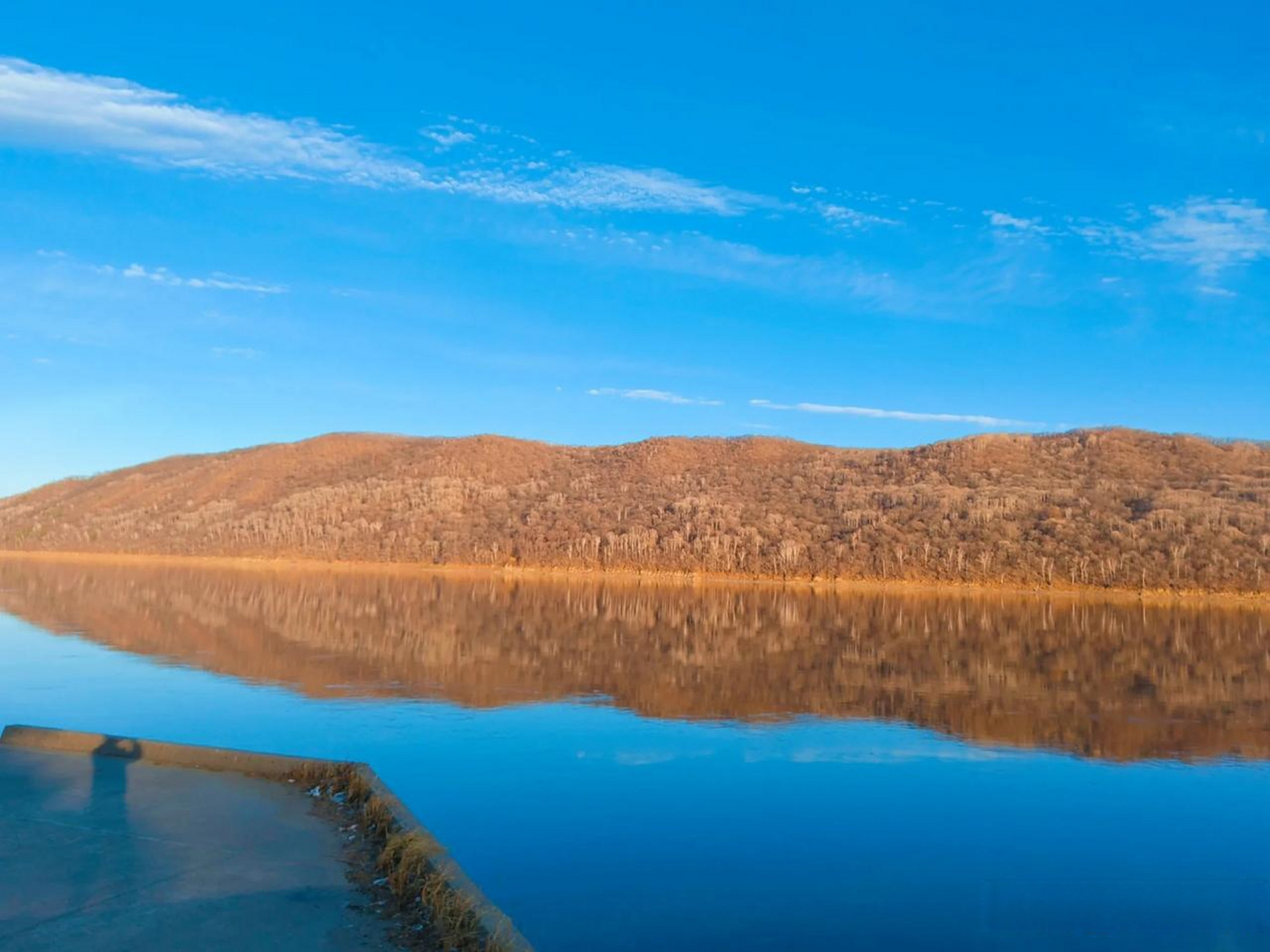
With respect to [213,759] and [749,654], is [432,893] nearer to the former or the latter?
[213,759]

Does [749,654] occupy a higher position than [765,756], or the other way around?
[749,654]

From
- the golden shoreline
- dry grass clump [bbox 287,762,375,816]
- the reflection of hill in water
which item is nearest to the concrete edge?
dry grass clump [bbox 287,762,375,816]

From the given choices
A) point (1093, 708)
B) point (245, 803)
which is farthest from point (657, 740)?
point (1093, 708)

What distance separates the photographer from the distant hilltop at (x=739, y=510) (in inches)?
2527

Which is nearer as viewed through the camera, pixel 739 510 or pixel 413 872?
pixel 413 872

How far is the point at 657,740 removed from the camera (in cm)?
1335

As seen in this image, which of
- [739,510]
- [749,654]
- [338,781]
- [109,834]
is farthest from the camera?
[739,510]

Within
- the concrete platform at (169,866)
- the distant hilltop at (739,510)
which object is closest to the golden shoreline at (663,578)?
the distant hilltop at (739,510)

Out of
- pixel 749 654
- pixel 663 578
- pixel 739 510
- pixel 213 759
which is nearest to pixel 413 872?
pixel 213 759

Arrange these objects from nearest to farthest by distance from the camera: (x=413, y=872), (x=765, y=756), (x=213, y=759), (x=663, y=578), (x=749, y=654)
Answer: (x=413, y=872) → (x=213, y=759) → (x=765, y=756) → (x=749, y=654) → (x=663, y=578)

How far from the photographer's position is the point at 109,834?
22.9ft

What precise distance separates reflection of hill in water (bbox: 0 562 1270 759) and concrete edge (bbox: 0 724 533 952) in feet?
21.9

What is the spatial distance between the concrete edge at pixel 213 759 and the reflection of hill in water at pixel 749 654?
6.69m

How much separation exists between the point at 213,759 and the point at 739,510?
7431cm
